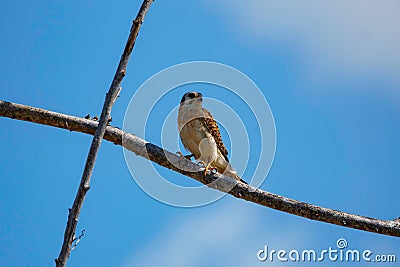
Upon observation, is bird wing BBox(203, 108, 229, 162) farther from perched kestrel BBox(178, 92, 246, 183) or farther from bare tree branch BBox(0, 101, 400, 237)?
bare tree branch BBox(0, 101, 400, 237)

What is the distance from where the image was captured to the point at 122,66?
253 cm

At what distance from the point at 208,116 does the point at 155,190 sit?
2.39m

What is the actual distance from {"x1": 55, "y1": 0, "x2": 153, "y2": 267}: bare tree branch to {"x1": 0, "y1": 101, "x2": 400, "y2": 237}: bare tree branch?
2581 mm

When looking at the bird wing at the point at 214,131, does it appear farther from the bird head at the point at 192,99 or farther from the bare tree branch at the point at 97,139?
the bare tree branch at the point at 97,139

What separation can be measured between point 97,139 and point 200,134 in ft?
16.4

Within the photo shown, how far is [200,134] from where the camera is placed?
734 cm

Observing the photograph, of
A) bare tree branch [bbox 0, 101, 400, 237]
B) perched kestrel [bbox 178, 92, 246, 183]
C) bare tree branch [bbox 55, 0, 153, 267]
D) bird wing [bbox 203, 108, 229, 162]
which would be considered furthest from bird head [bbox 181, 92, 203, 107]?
bare tree branch [bbox 55, 0, 153, 267]

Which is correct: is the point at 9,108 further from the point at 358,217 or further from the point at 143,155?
the point at 358,217

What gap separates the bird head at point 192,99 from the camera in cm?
770

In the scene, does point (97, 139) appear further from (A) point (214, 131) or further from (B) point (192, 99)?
(B) point (192, 99)

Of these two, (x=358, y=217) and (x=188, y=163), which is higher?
(x=188, y=163)

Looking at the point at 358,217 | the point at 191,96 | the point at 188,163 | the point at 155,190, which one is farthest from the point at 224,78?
the point at 191,96

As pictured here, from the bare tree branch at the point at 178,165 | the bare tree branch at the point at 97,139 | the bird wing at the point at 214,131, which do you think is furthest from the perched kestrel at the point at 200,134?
the bare tree branch at the point at 97,139

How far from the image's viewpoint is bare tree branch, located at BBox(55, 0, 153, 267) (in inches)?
85.7
